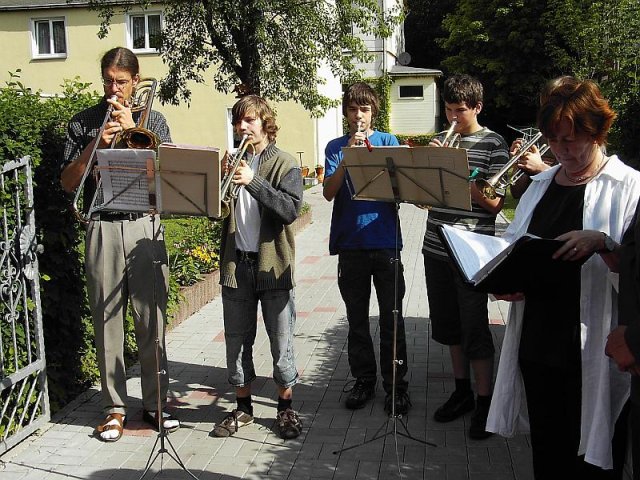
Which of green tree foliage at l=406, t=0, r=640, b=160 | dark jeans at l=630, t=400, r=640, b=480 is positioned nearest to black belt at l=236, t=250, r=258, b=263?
dark jeans at l=630, t=400, r=640, b=480

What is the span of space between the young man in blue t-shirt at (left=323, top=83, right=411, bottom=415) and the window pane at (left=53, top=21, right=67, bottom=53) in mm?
21048

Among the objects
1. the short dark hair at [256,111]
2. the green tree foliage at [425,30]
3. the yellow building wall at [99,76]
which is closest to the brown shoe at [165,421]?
the short dark hair at [256,111]

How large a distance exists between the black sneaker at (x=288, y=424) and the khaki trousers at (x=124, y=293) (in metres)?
0.76

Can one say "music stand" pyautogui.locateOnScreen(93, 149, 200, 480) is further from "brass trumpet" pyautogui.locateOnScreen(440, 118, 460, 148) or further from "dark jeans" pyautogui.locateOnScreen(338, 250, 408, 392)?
"brass trumpet" pyautogui.locateOnScreen(440, 118, 460, 148)

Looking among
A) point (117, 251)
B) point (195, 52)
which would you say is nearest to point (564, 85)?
point (117, 251)

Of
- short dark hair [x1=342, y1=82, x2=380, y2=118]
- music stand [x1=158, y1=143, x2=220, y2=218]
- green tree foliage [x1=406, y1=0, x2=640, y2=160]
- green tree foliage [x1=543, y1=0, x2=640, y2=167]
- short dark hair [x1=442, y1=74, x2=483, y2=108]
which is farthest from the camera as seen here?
green tree foliage [x1=406, y1=0, x2=640, y2=160]

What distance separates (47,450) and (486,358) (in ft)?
Result: 8.75

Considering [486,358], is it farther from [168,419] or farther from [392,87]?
[392,87]

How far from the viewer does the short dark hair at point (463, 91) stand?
4.33 m

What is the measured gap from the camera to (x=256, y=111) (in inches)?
168

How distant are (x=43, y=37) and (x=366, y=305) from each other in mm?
21916

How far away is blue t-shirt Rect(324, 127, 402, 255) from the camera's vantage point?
4.61 m

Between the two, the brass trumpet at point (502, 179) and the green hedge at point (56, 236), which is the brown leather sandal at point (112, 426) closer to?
the green hedge at point (56, 236)

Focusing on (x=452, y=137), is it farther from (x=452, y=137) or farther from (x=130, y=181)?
(x=130, y=181)
